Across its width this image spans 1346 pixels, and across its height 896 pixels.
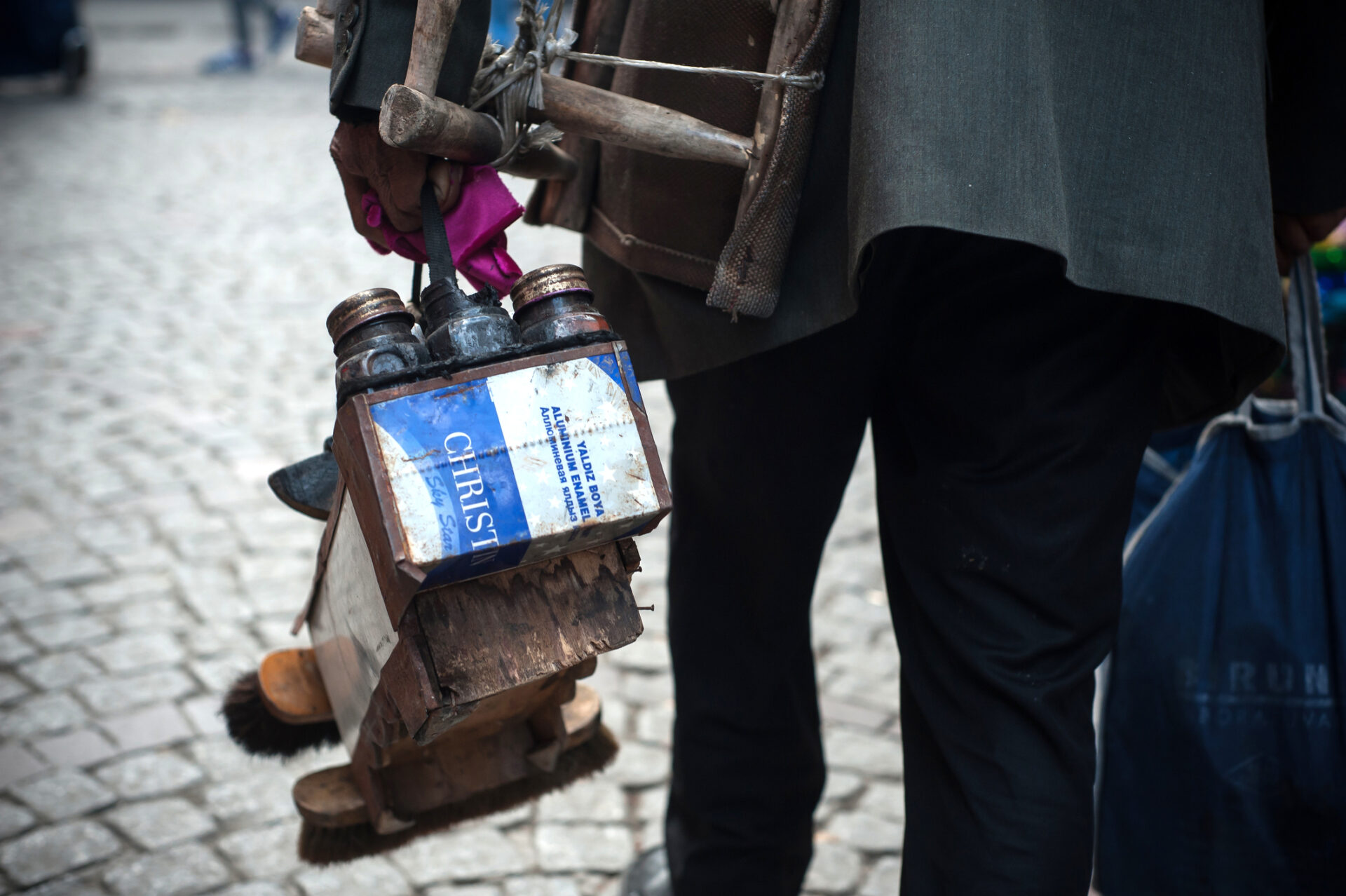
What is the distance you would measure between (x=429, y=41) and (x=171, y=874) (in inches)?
58.4

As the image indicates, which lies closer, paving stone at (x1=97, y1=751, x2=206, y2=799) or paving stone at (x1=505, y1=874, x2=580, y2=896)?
paving stone at (x1=505, y1=874, x2=580, y2=896)

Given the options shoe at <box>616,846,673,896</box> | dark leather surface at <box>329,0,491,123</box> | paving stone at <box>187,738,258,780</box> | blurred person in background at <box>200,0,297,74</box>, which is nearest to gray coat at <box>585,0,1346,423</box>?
dark leather surface at <box>329,0,491,123</box>

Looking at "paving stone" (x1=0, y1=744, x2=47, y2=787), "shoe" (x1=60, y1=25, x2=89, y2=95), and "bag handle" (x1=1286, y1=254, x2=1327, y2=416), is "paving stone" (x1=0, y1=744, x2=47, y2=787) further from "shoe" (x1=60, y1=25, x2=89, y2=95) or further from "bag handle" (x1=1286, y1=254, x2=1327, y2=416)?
"shoe" (x1=60, y1=25, x2=89, y2=95)

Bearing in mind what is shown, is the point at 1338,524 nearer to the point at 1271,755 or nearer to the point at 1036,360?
the point at 1271,755

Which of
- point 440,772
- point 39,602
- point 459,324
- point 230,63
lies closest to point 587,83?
point 459,324

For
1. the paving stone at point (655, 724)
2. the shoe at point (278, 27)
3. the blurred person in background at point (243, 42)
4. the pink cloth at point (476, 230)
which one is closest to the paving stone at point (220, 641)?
the paving stone at point (655, 724)

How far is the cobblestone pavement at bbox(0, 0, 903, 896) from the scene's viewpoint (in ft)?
6.43

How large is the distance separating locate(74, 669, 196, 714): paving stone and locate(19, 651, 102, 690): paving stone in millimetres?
36

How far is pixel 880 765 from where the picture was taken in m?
2.24

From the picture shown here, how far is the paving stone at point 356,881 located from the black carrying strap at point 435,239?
115 cm

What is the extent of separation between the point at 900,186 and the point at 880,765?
1.53 m

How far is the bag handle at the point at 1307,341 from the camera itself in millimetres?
1569

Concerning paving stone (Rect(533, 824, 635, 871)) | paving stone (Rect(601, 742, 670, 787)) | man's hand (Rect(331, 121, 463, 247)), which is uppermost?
man's hand (Rect(331, 121, 463, 247))

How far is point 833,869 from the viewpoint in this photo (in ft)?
6.42
